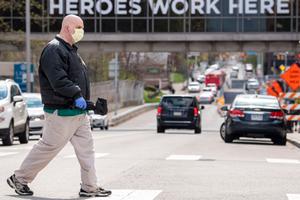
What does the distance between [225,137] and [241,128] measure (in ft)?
2.85

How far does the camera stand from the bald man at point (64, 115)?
1062cm

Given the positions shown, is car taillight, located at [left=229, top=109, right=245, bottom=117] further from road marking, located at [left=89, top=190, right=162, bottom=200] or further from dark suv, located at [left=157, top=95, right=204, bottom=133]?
road marking, located at [left=89, top=190, right=162, bottom=200]

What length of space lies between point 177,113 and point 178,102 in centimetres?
50

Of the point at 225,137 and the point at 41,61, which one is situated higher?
the point at 41,61

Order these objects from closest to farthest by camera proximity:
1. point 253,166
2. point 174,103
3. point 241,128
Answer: point 253,166 < point 241,128 < point 174,103

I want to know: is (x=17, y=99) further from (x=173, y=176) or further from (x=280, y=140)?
(x=173, y=176)

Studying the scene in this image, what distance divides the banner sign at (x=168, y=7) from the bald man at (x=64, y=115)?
5376cm

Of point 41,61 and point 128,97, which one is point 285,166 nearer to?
point 41,61

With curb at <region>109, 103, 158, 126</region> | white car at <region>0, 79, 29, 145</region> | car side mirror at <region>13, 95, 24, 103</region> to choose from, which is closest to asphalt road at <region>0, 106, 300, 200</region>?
white car at <region>0, 79, 29, 145</region>

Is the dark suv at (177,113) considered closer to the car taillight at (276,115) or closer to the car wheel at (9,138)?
the car taillight at (276,115)

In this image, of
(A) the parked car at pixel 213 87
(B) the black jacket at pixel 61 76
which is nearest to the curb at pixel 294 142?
(B) the black jacket at pixel 61 76

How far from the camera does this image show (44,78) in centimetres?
1073

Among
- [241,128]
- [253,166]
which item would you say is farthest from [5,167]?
[241,128]

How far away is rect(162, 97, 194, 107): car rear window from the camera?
132ft
